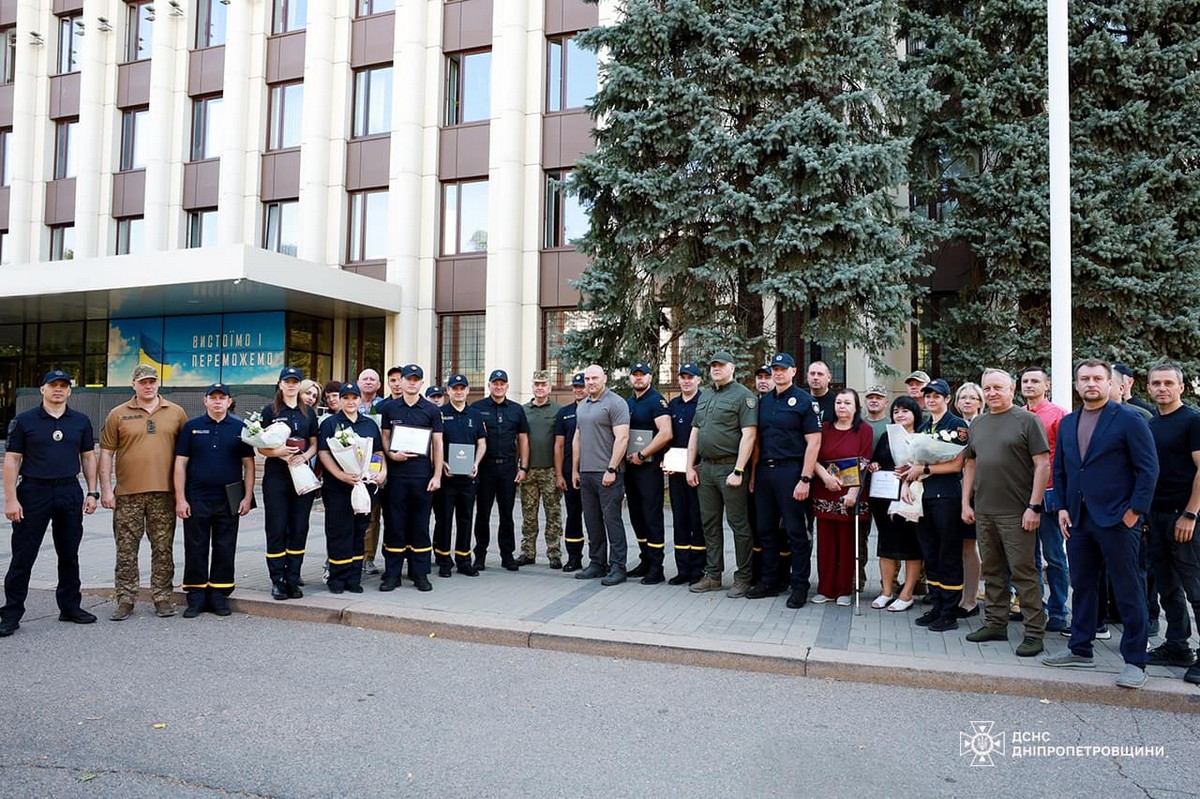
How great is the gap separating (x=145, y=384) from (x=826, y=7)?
11.6 meters

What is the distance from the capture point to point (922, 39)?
1497 cm

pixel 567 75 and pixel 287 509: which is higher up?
pixel 567 75

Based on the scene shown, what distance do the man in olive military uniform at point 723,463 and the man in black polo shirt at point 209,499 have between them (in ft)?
13.7

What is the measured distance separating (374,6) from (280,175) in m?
5.29

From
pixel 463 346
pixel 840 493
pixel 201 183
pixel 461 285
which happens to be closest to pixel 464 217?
pixel 461 285

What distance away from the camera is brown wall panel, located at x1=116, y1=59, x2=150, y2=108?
24.7 metres

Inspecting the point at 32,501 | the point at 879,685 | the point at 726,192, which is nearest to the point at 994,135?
the point at 726,192

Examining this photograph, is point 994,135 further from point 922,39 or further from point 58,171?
point 58,171

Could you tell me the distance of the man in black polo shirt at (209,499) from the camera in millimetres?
7230

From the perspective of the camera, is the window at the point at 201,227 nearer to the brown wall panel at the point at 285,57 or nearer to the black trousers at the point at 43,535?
the brown wall panel at the point at 285,57

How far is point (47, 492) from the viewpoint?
6.73 m

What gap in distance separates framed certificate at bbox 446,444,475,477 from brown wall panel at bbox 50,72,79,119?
2432 centimetres

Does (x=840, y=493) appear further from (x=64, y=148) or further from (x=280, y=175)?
(x=64, y=148)

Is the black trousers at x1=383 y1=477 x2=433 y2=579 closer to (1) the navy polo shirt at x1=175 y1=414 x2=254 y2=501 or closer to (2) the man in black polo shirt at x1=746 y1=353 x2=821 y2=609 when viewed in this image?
(1) the navy polo shirt at x1=175 y1=414 x2=254 y2=501
